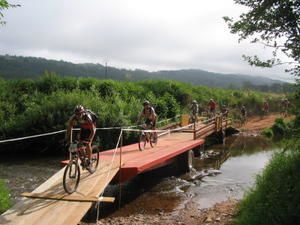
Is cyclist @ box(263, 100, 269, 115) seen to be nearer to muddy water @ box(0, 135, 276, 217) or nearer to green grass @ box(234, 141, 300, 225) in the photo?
muddy water @ box(0, 135, 276, 217)

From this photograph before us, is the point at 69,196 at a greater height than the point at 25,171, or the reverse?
the point at 69,196

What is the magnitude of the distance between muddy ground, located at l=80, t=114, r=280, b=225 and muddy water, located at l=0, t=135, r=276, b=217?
0.07 m

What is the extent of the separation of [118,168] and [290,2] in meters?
7.57

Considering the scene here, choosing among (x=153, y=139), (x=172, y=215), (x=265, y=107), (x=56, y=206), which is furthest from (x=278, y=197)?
(x=265, y=107)

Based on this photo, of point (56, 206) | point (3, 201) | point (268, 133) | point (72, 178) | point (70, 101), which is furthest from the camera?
point (268, 133)

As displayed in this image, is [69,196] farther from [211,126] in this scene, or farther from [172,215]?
[211,126]

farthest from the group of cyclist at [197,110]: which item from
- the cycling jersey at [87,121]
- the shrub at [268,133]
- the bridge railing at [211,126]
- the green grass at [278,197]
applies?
the green grass at [278,197]

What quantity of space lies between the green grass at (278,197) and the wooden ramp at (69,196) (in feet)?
12.8

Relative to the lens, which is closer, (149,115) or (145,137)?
(149,115)

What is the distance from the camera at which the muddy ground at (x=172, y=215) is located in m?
12.3

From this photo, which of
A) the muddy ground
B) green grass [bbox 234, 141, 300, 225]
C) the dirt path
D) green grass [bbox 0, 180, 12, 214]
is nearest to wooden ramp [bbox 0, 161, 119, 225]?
green grass [bbox 0, 180, 12, 214]

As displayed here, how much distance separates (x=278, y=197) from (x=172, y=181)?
9.22 metres

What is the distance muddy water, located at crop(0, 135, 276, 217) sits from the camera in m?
15.0

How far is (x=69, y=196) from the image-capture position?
1083cm
